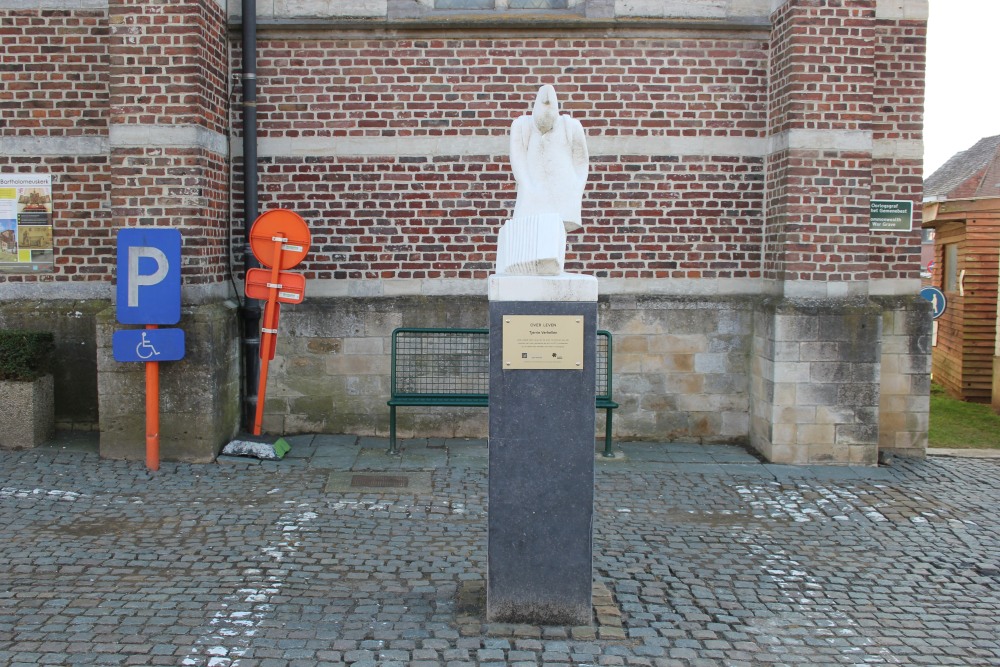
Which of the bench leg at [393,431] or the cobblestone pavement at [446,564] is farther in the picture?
the bench leg at [393,431]

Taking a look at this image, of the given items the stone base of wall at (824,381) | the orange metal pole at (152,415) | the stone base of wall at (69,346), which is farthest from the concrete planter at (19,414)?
the stone base of wall at (824,381)

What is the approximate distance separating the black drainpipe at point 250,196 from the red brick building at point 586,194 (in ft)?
0.51

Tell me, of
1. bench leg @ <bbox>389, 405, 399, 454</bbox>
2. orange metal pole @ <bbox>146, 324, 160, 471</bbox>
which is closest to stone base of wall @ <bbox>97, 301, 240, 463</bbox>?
orange metal pole @ <bbox>146, 324, 160, 471</bbox>

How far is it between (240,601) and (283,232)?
3614 millimetres

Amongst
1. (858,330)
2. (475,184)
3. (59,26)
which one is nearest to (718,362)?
(858,330)

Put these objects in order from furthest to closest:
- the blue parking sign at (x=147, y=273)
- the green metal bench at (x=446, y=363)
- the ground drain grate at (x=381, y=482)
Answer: the green metal bench at (x=446, y=363), the blue parking sign at (x=147, y=273), the ground drain grate at (x=381, y=482)

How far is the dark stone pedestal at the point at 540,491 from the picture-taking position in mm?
4469

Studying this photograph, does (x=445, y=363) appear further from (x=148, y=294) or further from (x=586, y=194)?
(x=148, y=294)

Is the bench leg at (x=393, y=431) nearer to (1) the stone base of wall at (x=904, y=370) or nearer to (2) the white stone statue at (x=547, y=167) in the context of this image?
(2) the white stone statue at (x=547, y=167)

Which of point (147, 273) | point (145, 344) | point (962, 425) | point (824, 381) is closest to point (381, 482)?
point (145, 344)

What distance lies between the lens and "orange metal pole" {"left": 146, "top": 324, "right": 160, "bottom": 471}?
7188 mm

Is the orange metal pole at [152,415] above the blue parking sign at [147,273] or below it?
below

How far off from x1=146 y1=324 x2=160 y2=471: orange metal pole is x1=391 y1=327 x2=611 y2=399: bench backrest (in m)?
2.12

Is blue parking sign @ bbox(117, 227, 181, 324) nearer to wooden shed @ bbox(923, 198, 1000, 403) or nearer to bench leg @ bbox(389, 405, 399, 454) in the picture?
bench leg @ bbox(389, 405, 399, 454)
